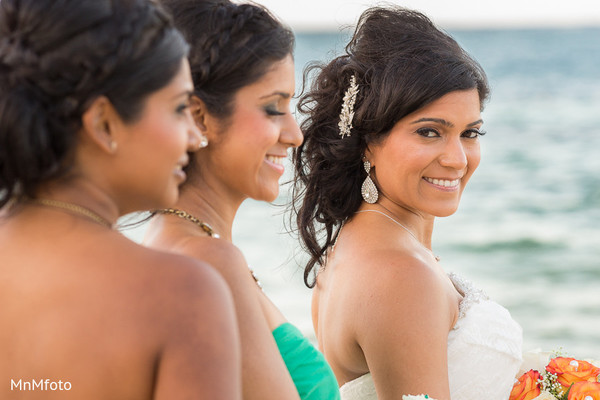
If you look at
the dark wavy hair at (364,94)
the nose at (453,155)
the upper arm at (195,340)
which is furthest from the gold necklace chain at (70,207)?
the nose at (453,155)

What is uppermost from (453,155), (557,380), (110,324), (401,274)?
(110,324)

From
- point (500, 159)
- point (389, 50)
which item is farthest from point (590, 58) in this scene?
point (389, 50)

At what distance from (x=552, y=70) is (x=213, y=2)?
35559 millimetres

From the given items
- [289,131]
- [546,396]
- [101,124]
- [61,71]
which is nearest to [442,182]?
[546,396]

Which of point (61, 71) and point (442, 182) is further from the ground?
point (61, 71)

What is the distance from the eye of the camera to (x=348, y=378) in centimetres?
331

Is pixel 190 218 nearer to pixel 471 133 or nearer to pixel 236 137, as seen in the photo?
pixel 236 137

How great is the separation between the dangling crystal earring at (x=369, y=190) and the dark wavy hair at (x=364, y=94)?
55 millimetres

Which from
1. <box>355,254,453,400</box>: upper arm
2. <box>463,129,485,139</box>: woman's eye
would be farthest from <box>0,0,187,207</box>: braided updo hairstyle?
<box>463,129,485,139</box>: woman's eye

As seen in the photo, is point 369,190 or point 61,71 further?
point 369,190

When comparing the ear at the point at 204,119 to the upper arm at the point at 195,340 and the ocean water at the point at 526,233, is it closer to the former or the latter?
the upper arm at the point at 195,340

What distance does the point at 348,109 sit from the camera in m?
3.39

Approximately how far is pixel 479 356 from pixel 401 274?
0.49 m

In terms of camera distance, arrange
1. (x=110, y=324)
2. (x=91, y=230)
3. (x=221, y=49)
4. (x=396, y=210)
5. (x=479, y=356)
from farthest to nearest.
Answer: (x=396, y=210)
(x=479, y=356)
(x=221, y=49)
(x=91, y=230)
(x=110, y=324)
